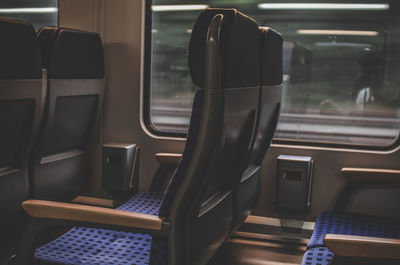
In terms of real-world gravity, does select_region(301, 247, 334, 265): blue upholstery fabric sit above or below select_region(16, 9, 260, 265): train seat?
below

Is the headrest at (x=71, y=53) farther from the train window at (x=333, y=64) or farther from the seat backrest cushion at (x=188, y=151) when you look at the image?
the seat backrest cushion at (x=188, y=151)

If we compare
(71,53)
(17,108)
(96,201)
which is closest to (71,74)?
(71,53)

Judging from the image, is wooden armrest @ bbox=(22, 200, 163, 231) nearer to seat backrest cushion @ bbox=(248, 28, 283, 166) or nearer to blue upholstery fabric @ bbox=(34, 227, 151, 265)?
blue upholstery fabric @ bbox=(34, 227, 151, 265)

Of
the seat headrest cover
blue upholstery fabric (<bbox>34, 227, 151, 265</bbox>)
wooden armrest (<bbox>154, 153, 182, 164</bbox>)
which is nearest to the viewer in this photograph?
blue upholstery fabric (<bbox>34, 227, 151, 265</bbox>)

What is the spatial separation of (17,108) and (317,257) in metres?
1.43

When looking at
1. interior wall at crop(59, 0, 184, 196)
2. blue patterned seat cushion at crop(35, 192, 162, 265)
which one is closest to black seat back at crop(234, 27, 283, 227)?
blue patterned seat cushion at crop(35, 192, 162, 265)

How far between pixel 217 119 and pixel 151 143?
5.36 feet

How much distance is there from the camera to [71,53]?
2.60 m

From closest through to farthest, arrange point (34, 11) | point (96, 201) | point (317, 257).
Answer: point (317, 257) < point (96, 201) < point (34, 11)

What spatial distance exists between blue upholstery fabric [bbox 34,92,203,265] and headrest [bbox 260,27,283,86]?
59 centimetres

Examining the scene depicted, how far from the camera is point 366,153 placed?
2.73 metres

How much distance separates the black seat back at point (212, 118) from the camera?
1.52 meters

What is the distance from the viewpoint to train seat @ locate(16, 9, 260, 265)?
1.53 meters

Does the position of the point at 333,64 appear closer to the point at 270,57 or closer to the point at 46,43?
the point at 270,57
